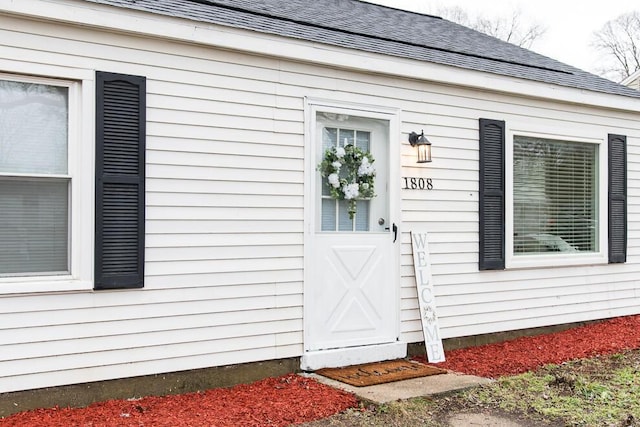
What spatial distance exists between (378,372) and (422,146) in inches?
79.2

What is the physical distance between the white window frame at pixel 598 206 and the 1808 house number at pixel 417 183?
3.31ft

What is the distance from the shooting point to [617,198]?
732 cm

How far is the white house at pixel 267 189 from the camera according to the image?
13.6 feet

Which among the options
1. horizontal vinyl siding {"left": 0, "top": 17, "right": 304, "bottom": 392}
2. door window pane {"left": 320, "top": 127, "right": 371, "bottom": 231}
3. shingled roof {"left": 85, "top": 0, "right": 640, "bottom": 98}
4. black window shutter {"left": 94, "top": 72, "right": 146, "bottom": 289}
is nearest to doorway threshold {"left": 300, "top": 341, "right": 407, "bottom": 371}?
horizontal vinyl siding {"left": 0, "top": 17, "right": 304, "bottom": 392}

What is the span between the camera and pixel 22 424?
3.82 m

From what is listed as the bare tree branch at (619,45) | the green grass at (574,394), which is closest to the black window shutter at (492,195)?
the green grass at (574,394)

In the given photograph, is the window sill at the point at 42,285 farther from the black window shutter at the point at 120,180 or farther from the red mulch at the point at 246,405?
the red mulch at the point at 246,405

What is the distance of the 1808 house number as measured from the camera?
226 inches

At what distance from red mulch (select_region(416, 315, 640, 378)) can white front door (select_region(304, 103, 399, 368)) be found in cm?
71

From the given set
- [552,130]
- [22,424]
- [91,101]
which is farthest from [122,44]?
[552,130]

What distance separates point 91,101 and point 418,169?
290cm

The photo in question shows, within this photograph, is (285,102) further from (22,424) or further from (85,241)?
(22,424)

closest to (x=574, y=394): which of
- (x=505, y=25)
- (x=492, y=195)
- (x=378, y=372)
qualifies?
(x=378, y=372)

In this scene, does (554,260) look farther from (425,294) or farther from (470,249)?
(425,294)
